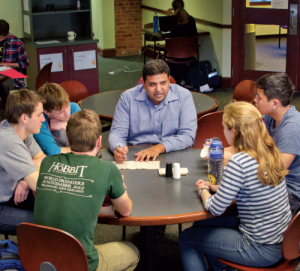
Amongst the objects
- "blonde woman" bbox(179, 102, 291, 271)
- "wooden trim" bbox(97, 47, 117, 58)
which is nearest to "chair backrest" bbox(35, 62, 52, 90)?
"blonde woman" bbox(179, 102, 291, 271)

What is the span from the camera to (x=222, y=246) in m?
2.00

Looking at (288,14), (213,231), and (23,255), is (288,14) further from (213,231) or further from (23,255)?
(23,255)

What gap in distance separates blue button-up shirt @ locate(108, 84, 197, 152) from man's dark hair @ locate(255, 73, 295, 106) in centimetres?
59

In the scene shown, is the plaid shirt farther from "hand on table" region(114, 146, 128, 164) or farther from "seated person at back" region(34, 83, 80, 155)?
Answer: "hand on table" region(114, 146, 128, 164)

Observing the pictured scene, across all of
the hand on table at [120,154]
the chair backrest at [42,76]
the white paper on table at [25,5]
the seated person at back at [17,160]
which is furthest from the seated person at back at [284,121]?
the white paper on table at [25,5]

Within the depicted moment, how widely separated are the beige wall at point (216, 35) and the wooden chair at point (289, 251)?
18.1 ft

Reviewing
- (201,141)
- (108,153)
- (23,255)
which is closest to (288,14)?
(201,141)

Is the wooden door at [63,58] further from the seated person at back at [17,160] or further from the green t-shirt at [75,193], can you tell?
the green t-shirt at [75,193]

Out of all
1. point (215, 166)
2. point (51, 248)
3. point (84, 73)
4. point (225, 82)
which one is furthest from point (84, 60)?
point (51, 248)

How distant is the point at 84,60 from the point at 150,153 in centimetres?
418

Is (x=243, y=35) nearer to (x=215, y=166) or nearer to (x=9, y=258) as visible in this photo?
(x=215, y=166)

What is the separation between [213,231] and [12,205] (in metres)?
1.11

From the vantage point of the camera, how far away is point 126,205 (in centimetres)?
186

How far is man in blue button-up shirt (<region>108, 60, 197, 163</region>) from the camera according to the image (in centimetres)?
289
